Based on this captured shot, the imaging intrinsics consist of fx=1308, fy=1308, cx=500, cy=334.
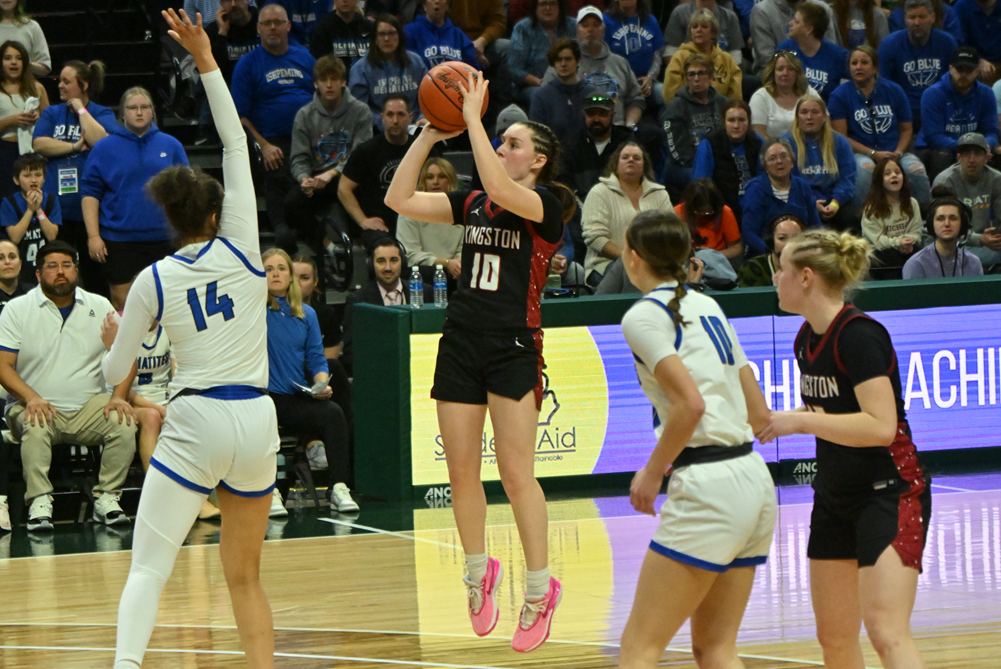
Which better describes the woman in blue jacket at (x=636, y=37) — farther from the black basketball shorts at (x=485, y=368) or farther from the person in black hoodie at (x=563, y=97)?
the black basketball shorts at (x=485, y=368)

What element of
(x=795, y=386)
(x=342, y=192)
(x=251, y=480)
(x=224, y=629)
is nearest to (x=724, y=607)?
(x=251, y=480)

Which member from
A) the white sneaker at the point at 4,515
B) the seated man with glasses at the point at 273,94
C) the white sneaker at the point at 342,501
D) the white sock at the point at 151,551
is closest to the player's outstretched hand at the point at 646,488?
the white sock at the point at 151,551

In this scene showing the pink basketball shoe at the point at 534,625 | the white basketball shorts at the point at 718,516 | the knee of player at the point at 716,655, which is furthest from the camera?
the pink basketball shoe at the point at 534,625

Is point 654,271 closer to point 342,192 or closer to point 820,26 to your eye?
point 342,192

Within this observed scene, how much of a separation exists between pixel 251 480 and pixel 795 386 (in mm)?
5576

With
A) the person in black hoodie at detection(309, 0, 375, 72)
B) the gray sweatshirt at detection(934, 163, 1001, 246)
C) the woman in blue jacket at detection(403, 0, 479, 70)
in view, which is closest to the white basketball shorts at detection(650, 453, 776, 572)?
the gray sweatshirt at detection(934, 163, 1001, 246)

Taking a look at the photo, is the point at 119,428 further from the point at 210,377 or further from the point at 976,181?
the point at 976,181

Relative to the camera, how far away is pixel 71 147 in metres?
9.86

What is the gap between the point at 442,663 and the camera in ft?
16.4

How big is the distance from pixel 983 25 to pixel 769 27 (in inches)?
101

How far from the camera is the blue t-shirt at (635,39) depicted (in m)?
12.2

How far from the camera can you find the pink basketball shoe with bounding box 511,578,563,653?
489 cm

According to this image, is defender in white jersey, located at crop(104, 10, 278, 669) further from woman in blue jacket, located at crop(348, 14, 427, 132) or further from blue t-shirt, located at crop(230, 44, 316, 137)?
woman in blue jacket, located at crop(348, 14, 427, 132)

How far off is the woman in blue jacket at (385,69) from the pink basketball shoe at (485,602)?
647 centimetres
